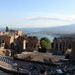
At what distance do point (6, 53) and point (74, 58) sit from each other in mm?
11359

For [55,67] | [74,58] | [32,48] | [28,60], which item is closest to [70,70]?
[55,67]

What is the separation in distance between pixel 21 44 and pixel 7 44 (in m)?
2.17

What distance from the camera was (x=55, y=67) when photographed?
26.9m

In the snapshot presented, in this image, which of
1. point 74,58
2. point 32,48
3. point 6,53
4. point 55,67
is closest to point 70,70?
point 55,67

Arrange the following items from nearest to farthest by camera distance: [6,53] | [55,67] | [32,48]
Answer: [55,67]
[6,53]
[32,48]

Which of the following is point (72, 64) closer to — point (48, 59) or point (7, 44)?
point (48, 59)

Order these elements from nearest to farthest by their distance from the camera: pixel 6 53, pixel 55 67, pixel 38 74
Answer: pixel 38 74, pixel 55 67, pixel 6 53

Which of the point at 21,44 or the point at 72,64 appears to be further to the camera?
the point at 21,44

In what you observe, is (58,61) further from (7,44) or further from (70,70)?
(7,44)

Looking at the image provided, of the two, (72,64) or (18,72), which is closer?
(18,72)

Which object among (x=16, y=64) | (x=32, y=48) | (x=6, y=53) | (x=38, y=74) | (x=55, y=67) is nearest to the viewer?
(x=38, y=74)

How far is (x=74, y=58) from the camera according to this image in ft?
96.6

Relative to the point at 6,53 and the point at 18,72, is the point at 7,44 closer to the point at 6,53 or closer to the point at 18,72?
the point at 6,53

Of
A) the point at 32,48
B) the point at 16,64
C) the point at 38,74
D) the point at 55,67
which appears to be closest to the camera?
the point at 38,74
